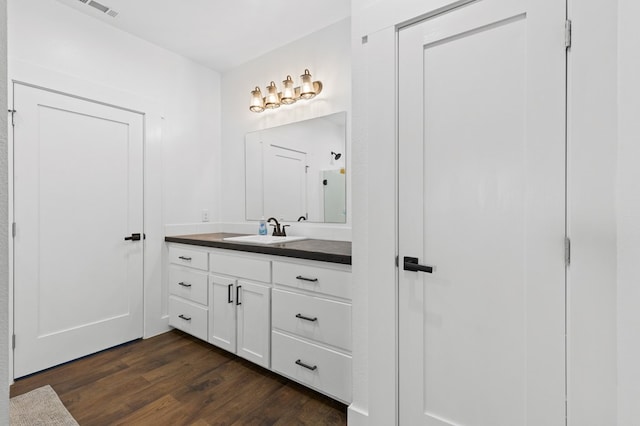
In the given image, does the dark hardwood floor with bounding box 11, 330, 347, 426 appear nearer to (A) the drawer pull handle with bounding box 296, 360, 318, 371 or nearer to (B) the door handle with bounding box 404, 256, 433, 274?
(A) the drawer pull handle with bounding box 296, 360, 318, 371

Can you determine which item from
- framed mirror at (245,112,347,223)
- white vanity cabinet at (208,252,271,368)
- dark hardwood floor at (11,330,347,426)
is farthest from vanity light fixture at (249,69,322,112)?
dark hardwood floor at (11,330,347,426)

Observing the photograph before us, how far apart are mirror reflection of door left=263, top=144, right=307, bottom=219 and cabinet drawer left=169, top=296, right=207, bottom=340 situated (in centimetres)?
102

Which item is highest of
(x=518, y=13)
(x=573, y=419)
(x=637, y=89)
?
(x=518, y=13)

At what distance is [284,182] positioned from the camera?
280 cm

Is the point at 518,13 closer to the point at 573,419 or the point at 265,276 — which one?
the point at 573,419

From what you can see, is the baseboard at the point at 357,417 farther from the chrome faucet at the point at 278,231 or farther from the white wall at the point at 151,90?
the white wall at the point at 151,90

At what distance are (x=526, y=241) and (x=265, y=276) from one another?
1469mm

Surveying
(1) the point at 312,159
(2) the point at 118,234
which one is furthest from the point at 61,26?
(1) the point at 312,159

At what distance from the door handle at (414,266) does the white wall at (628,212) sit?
595mm

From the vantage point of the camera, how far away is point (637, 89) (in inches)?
28.8

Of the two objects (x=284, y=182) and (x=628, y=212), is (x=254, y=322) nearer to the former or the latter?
(x=284, y=182)

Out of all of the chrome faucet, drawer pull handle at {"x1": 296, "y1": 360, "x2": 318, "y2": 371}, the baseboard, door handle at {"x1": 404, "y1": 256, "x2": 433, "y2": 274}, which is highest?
the chrome faucet

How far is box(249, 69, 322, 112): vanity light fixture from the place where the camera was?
2.52 m

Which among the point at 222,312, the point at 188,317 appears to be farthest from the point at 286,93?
the point at 188,317
